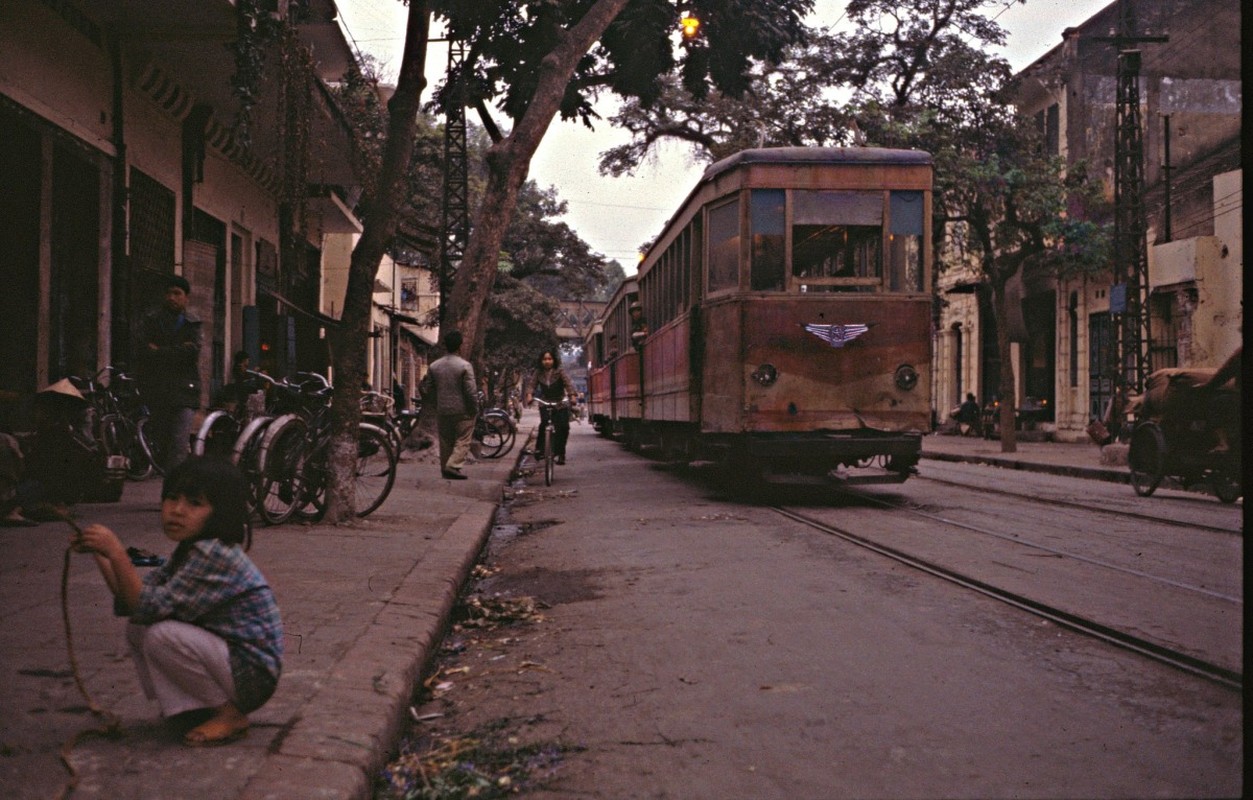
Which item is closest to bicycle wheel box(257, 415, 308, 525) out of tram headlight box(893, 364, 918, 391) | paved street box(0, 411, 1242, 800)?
paved street box(0, 411, 1242, 800)

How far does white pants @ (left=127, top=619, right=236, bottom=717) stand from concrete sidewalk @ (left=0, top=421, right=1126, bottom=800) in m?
0.13

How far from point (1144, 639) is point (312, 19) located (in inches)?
563

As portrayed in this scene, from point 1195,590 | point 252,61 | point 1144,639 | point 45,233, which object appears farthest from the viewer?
point 252,61

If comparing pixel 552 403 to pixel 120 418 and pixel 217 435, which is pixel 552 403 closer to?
pixel 120 418

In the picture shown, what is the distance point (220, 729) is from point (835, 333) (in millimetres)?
8395

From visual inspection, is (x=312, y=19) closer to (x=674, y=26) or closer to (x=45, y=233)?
(x=674, y=26)

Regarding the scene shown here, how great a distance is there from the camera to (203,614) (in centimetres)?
304

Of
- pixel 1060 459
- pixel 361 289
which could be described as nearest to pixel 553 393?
pixel 361 289

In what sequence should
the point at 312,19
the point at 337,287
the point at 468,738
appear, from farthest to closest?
1. the point at 337,287
2. the point at 312,19
3. the point at 468,738

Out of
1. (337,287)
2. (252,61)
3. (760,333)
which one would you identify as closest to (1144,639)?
(760,333)

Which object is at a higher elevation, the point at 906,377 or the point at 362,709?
the point at 906,377

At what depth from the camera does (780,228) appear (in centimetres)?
1094

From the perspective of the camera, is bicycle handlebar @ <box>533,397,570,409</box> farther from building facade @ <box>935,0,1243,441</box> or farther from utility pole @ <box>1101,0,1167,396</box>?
utility pole @ <box>1101,0,1167,396</box>

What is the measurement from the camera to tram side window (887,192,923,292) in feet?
35.8
